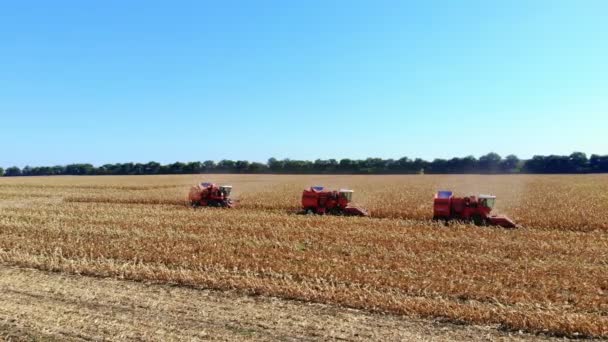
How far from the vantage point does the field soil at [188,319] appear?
617 centimetres

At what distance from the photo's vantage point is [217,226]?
1512 cm

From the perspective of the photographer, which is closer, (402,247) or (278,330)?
(278,330)

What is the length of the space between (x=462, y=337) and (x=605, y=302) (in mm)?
2697

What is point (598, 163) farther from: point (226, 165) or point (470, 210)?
point (470, 210)

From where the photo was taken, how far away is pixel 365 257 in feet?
34.4

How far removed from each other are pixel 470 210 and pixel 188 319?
1111 cm

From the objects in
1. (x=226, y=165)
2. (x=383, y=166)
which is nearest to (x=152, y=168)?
(x=226, y=165)

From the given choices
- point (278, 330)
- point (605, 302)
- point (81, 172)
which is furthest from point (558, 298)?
point (81, 172)

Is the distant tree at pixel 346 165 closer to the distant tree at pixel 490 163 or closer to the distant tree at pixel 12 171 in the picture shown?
the distant tree at pixel 490 163

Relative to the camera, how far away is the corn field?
24.0 feet

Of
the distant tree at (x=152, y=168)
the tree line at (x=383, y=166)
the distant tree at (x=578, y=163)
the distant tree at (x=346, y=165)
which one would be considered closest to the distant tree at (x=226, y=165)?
the tree line at (x=383, y=166)

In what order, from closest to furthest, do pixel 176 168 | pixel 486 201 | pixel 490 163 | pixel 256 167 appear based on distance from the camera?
pixel 486 201, pixel 490 163, pixel 256 167, pixel 176 168

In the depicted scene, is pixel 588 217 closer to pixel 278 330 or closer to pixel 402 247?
pixel 402 247

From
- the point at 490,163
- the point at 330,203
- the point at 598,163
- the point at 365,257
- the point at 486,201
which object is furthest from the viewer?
the point at 490,163
